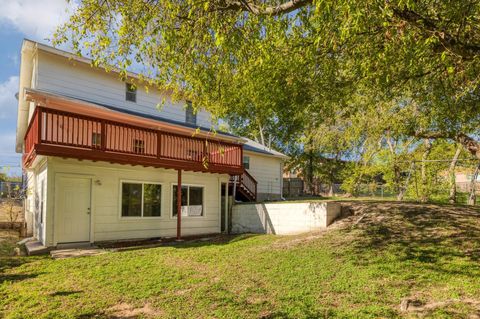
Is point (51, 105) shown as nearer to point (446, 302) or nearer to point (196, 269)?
point (196, 269)

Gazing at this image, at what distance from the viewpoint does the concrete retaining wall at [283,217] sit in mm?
10281

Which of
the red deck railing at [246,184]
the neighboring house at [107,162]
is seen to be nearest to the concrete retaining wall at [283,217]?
the neighboring house at [107,162]

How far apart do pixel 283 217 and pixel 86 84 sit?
972cm

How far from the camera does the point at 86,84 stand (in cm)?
1281

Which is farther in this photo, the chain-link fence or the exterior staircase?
the exterior staircase

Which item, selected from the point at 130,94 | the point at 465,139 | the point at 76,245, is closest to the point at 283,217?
the point at 465,139

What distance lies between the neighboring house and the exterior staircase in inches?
35.5

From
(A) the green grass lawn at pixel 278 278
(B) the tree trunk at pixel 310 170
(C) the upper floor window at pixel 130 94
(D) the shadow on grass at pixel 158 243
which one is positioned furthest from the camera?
(B) the tree trunk at pixel 310 170

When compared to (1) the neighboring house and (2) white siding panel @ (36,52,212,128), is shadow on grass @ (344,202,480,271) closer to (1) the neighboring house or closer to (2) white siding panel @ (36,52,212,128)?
(1) the neighboring house

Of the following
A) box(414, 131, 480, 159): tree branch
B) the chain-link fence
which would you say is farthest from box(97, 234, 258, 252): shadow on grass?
the chain-link fence

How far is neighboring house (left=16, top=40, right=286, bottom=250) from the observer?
9273mm

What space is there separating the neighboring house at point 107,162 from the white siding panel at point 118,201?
0.11 feet

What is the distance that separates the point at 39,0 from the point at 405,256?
8.83m

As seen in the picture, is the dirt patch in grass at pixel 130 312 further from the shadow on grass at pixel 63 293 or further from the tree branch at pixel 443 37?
the tree branch at pixel 443 37
